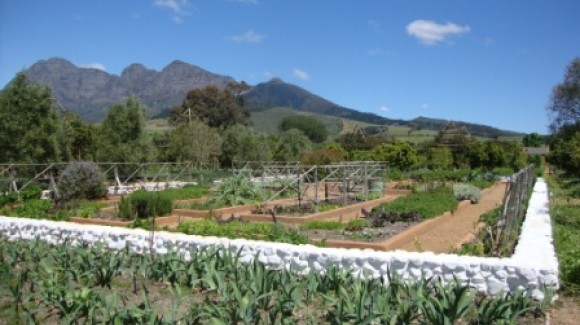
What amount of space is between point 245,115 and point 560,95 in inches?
1564

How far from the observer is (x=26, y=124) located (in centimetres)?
2266

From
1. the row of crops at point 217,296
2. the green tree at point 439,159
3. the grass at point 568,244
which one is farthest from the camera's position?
the green tree at point 439,159

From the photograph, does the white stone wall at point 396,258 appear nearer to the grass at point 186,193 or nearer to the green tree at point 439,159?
the grass at point 186,193

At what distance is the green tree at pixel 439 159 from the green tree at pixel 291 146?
1029 cm

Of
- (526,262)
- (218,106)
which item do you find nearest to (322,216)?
(526,262)

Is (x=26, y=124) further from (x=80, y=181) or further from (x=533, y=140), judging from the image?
(x=533, y=140)

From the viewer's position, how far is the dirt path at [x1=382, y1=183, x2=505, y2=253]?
9930 millimetres

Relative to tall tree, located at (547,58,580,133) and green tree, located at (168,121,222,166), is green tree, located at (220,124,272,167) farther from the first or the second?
tall tree, located at (547,58,580,133)

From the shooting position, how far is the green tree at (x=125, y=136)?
87.2ft

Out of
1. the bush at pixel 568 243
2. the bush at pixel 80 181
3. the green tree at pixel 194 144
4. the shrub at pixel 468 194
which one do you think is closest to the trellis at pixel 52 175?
the bush at pixel 80 181

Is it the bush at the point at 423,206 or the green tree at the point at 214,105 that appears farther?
the green tree at the point at 214,105

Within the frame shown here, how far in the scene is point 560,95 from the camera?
1951 inches

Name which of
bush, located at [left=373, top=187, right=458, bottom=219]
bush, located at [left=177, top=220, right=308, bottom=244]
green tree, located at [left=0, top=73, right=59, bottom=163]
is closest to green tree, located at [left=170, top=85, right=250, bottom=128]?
green tree, located at [left=0, top=73, right=59, bottom=163]

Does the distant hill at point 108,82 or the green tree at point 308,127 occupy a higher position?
the distant hill at point 108,82
